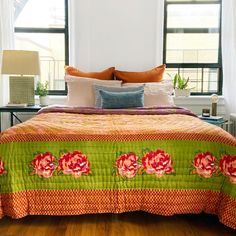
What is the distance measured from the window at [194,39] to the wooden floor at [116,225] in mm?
2669

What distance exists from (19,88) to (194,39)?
246cm

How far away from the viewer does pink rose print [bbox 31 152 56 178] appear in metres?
2.13

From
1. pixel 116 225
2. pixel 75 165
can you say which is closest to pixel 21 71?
pixel 75 165

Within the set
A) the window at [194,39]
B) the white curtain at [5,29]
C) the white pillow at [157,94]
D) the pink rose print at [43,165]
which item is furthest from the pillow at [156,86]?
the pink rose print at [43,165]

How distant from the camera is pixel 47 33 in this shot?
14.9 feet

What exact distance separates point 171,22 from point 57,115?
242 centimetres

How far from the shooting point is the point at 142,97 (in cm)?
357

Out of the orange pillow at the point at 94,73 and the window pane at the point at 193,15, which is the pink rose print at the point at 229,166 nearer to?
the orange pillow at the point at 94,73

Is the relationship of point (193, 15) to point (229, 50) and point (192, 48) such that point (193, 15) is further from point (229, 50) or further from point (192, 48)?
point (229, 50)

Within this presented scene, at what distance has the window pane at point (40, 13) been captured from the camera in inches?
176

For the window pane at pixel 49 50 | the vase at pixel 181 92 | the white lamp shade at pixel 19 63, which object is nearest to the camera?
the white lamp shade at pixel 19 63

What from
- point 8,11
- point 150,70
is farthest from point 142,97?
point 8,11

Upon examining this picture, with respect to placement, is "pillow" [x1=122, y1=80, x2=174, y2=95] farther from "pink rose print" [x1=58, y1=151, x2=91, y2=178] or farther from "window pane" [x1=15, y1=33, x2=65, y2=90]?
"pink rose print" [x1=58, y1=151, x2=91, y2=178]

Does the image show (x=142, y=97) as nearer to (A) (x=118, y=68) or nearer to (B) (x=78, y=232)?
(A) (x=118, y=68)
